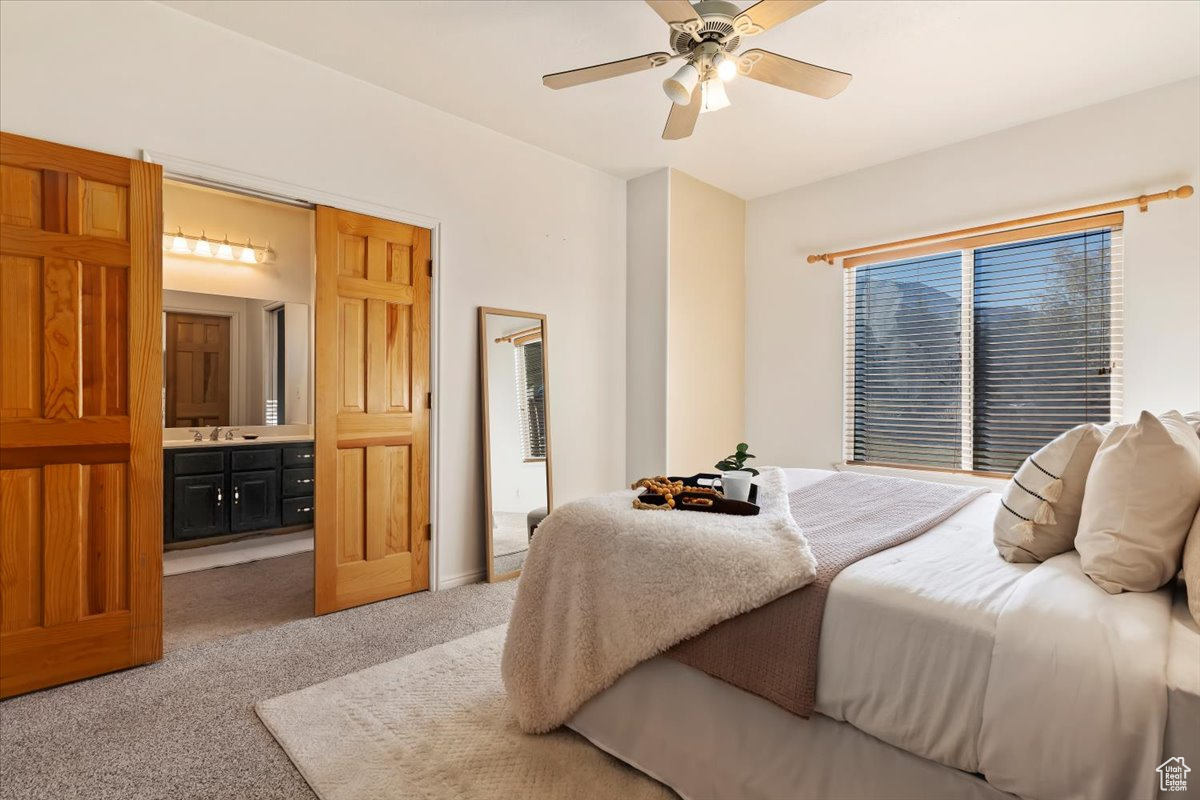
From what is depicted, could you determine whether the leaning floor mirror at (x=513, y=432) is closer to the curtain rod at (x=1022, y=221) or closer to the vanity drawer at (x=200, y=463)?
the vanity drawer at (x=200, y=463)

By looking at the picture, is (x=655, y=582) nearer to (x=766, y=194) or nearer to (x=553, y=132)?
(x=553, y=132)

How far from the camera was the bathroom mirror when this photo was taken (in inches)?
163

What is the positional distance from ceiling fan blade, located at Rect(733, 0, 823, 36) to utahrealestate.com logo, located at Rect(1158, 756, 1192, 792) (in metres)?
2.01

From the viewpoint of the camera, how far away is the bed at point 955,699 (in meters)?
0.96

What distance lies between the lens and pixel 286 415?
4.54 metres

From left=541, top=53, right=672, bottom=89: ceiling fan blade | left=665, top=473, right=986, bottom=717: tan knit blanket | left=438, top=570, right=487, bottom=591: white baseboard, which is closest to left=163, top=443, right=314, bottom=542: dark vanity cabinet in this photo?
left=438, top=570, right=487, bottom=591: white baseboard

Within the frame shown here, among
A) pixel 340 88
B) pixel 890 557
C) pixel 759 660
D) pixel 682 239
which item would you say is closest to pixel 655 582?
pixel 759 660

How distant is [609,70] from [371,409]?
2001 mm

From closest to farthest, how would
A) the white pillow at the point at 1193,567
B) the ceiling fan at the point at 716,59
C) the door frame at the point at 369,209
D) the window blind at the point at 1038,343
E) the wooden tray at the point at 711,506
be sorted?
the white pillow at the point at 1193,567 → the wooden tray at the point at 711,506 → the ceiling fan at the point at 716,59 → the door frame at the point at 369,209 → the window blind at the point at 1038,343

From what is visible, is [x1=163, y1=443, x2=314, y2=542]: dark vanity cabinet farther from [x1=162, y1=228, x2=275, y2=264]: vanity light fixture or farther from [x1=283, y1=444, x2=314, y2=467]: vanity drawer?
[x1=162, y1=228, x2=275, y2=264]: vanity light fixture

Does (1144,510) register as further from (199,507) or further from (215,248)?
(215,248)

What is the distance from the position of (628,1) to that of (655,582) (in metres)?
2.21

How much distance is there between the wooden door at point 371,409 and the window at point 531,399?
0.60 meters

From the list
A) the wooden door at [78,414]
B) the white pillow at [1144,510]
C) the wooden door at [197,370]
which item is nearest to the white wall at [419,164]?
the wooden door at [78,414]
